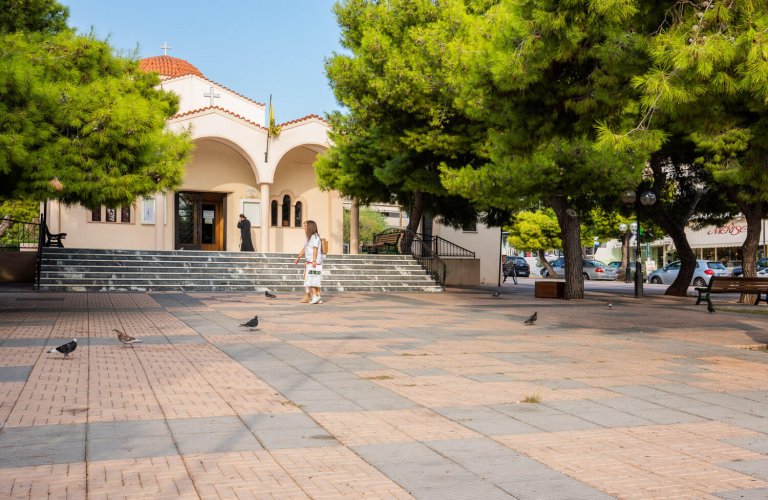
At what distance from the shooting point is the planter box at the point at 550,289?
878 inches

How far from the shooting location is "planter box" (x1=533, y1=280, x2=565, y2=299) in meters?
22.3

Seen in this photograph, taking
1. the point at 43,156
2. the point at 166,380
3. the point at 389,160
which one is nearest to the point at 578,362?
the point at 166,380

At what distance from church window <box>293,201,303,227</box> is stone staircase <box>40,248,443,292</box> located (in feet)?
25.2

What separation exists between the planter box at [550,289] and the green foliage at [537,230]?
32.3m

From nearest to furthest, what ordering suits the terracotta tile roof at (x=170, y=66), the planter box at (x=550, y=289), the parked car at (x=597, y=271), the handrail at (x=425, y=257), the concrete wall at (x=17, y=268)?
1. the planter box at (x=550, y=289)
2. the concrete wall at (x=17, y=268)
3. the handrail at (x=425, y=257)
4. the terracotta tile roof at (x=170, y=66)
5. the parked car at (x=597, y=271)

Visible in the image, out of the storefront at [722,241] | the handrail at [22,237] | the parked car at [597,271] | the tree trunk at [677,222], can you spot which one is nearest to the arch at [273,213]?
the handrail at [22,237]

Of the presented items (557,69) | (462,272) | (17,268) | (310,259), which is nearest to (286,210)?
(462,272)

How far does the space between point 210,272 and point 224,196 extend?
408 inches

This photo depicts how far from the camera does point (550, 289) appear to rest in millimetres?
22375

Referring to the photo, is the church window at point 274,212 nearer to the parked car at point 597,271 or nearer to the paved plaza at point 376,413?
the paved plaza at point 376,413

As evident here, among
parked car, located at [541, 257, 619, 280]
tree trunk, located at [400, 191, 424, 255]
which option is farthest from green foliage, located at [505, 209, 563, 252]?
tree trunk, located at [400, 191, 424, 255]

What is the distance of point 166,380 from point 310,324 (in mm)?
5440

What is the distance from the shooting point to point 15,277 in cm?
2428

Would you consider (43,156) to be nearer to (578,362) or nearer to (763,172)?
(578,362)
